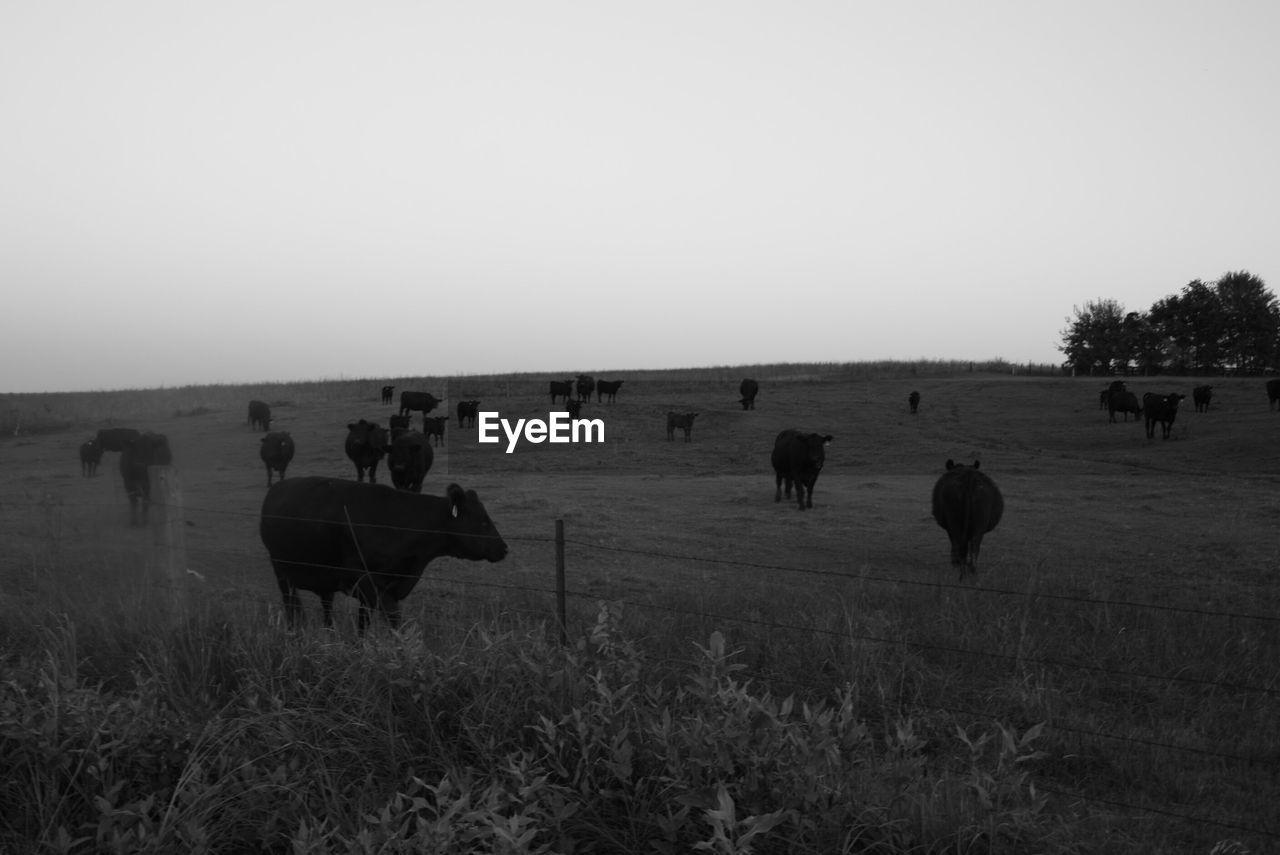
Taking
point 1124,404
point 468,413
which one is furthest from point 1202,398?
point 468,413

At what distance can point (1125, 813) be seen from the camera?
477 centimetres

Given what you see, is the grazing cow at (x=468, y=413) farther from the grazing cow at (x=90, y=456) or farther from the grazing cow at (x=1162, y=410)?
the grazing cow at (x=1162, y=410)

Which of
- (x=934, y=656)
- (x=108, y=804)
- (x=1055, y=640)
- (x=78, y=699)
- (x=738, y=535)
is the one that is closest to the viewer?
(x=108, y=804)

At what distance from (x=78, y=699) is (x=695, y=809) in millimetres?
2939

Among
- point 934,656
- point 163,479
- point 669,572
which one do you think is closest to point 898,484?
point 669,572

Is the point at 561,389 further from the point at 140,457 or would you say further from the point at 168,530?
the point at 168,530

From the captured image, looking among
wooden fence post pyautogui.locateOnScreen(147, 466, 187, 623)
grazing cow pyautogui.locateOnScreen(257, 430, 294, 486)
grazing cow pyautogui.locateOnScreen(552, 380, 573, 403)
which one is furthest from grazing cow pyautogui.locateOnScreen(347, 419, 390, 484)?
grazing cow pyautogui.locateOnScreen(552, 380, 573, 403)

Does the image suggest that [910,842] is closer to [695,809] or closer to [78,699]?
[695,809]

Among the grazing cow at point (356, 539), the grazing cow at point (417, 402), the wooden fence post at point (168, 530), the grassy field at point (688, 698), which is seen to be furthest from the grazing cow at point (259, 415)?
the wooden fence post at point (168, 530)

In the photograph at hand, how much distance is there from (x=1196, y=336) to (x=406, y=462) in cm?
7979

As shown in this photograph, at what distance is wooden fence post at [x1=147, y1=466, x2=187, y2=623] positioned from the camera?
24.4ft

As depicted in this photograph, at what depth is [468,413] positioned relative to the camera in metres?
39.5

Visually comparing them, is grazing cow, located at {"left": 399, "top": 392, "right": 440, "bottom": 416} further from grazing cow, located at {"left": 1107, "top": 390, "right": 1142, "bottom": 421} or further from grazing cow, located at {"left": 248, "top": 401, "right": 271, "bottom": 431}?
grazing cow, located at {"left": 1107, "top": 390, "right": 1142, "bottom": 421}

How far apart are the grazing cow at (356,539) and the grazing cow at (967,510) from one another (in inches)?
278
